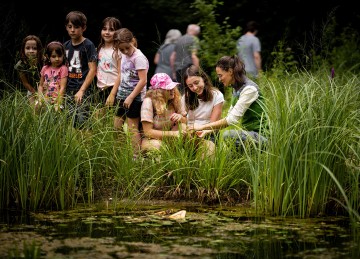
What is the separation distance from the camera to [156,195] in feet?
22.4

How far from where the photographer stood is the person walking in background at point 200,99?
7473 millimetres

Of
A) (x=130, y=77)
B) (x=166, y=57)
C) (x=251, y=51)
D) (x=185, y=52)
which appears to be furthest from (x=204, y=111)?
(x=251, y=51)

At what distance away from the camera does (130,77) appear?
8148mm

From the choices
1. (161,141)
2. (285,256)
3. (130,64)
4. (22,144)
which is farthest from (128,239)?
(130,64)

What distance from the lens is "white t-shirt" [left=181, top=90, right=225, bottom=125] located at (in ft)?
24.9

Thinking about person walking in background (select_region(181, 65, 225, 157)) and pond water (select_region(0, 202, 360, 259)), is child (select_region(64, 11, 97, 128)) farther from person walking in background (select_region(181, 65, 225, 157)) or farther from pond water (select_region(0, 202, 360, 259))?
pond water (select_region(0, 202, 360, 259))

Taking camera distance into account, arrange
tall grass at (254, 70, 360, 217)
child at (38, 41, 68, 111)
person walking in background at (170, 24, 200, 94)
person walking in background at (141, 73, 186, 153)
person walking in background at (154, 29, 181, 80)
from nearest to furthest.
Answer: tall grass at (254, 70, 360, 217) < person walking in background at (141, 73, 186, 153) < child at (38, 41, 68, 111) < person walking in background at (170, 24, 200, 94) < person walking in background at (154, 29, 181, 80)

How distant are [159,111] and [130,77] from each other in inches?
34.9

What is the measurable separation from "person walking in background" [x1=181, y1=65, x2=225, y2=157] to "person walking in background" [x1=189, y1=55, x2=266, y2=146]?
Result: 0.23 metres

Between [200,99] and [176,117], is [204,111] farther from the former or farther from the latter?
[176,117]

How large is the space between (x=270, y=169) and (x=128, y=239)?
133cm

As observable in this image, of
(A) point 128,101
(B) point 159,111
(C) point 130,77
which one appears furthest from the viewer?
(C) point 130,77

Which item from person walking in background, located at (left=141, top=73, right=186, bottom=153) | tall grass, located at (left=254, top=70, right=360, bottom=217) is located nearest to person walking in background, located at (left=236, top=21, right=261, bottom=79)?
person walking in background, located at (left=141, top=73, right=186, bottom=153)

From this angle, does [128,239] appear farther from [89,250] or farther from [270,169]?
[270,169]
